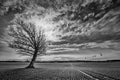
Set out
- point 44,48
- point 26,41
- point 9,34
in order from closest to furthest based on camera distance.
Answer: point 9,34, point 26,41, point 44,48

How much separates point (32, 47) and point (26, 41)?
2934 millimetres

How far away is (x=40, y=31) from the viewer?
27.1 metres

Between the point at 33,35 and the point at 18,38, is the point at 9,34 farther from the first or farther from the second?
the point at 33,35

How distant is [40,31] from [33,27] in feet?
8.39

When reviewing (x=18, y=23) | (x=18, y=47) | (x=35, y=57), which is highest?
(x=18, y=23)

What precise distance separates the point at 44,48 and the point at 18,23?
38.4ft

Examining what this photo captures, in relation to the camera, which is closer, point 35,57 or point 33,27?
point 33,27

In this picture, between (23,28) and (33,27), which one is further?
(33,27)

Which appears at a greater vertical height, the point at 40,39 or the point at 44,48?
the point at 40,39

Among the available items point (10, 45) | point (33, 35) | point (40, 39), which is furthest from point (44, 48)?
point (10, 45)

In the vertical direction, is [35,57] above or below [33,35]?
below

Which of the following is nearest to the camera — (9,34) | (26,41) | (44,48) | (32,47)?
(9,34)

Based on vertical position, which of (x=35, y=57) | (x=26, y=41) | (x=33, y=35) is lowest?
(x=35, y=57)

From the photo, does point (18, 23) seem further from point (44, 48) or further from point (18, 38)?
point (44, 48)
